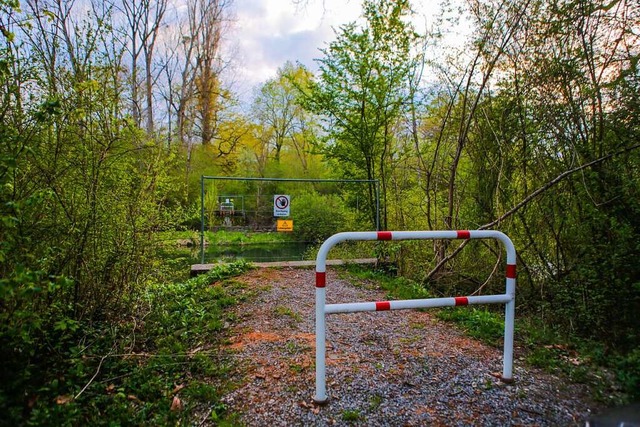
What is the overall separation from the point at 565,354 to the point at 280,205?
17.7 feet

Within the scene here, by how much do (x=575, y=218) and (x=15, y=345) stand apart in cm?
529

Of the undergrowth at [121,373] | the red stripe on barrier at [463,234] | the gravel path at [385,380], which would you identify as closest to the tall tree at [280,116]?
the gravel path at [385,380]

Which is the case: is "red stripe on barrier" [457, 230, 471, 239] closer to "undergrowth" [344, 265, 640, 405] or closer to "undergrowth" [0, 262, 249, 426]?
"undergrowth" [344, 265, 640, 405]

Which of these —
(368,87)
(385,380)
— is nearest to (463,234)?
(385,380)

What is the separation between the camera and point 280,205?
23.9 ft

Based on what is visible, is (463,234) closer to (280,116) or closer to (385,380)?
(385,380)

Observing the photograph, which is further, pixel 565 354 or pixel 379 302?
pixel 565 354

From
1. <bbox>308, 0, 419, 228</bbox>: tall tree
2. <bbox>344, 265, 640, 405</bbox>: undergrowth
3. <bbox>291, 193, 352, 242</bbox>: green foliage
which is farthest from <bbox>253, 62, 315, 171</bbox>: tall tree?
<bbox>344, 265, 640, 405</bbox>: undergrowth

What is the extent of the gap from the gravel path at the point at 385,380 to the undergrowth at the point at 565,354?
164 mm

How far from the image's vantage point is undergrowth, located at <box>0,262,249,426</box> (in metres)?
2.01

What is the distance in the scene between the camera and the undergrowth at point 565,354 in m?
2.39

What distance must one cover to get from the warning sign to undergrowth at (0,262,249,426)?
3.77 m

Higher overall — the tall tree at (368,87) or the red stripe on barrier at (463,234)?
the tall tree at (368,87)

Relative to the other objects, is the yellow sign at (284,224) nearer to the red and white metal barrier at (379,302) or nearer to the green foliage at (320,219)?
the green foliage at (320,219)
